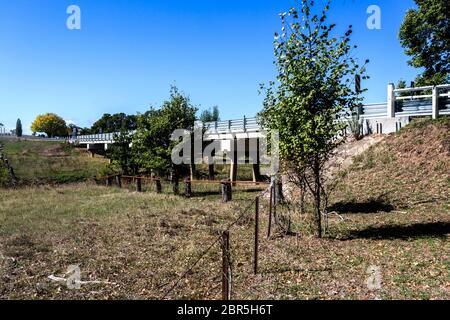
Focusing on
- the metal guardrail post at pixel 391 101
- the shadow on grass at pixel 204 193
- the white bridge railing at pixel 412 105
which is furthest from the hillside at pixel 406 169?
the shadow on grass at pixel 204 193

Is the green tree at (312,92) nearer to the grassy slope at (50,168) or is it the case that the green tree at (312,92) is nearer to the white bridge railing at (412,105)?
the white bridge railing at (412,105)

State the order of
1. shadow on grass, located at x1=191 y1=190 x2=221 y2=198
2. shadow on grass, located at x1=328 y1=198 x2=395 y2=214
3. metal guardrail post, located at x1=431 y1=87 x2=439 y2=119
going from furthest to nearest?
shadow on grass, located at x1=191 y1=190 x2=221 y2=198 → metal guardrail post, located at x1=431 y1=87 x2=439 y2=119 → shadow on grass, located at x1=328 y1=198 x2=395 y2=214

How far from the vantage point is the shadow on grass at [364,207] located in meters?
13.2

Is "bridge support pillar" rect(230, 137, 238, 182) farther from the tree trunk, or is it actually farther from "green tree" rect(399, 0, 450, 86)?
the tree trunk

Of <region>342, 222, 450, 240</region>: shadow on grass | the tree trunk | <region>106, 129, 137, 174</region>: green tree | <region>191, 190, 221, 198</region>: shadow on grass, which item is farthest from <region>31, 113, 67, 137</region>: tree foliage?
<region>342, 222, 450, 240</region>: shadow on grass

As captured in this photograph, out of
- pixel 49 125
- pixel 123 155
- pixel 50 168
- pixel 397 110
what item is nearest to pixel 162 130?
pixel 123 155

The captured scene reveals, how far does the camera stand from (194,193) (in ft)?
78.4

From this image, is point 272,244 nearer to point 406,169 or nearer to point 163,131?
point 406,169

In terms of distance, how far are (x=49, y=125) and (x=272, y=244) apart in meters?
152

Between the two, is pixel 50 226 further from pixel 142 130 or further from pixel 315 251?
pixel 142 130

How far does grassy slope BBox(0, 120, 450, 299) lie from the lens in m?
7.21

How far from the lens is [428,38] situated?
22.0m

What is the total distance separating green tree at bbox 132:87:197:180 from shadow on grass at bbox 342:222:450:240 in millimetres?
15142
